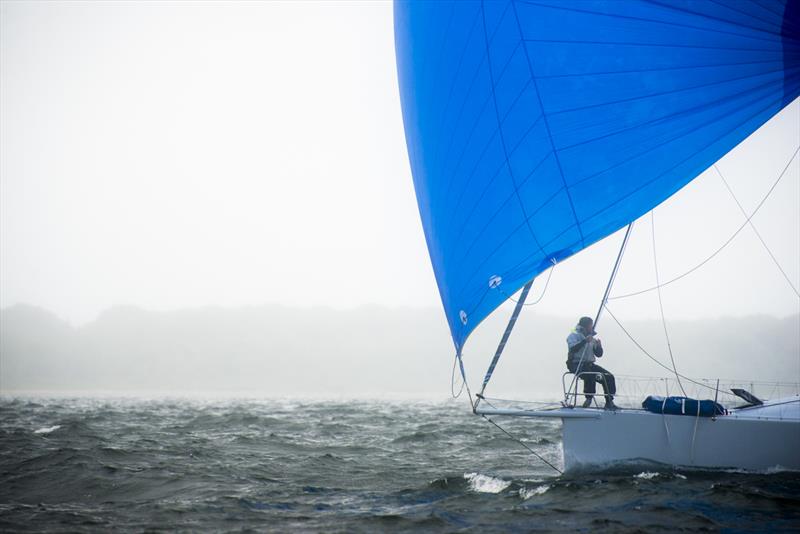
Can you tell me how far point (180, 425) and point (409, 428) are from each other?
7507 mm

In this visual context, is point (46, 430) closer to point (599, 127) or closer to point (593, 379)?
point (593, 379)

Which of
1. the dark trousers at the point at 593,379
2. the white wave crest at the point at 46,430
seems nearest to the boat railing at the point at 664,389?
the dark trousers at the point at 593,379

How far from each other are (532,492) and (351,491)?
2513mm

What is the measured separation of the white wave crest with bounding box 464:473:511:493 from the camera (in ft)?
25.7

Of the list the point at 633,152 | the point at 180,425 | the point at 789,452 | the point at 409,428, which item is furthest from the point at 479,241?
the point at 180,425

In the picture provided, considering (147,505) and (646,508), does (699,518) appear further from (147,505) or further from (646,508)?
(147,505)

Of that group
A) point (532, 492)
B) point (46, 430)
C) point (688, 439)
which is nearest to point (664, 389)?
point (688, 439)

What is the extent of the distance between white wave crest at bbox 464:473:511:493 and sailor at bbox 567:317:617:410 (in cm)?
165

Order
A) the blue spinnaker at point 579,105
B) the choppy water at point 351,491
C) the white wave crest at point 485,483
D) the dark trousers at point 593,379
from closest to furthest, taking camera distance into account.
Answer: the choppy water at point 351,491
the blue spinnaker at point 579,105
the white wave crest at point 485,483
the dark trousers at point 593,379

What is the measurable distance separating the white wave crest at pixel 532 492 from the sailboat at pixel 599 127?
1.74 feet

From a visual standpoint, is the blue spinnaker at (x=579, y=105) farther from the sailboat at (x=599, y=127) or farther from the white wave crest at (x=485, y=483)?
the white wave crest at (x=485, y=483)

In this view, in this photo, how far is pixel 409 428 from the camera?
60.1 feet

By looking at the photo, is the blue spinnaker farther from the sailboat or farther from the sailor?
the sailor

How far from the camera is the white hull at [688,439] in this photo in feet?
23.4
